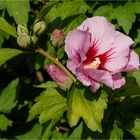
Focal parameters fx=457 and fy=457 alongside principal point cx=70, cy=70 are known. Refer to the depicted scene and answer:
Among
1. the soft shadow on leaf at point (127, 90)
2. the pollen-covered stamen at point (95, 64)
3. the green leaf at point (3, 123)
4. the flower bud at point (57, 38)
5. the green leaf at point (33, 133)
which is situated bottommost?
the green leaf at point (33, 133)

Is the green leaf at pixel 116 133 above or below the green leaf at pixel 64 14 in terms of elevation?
below

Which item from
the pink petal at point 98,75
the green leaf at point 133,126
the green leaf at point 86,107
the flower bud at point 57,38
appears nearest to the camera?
the pink petal at point 98,75

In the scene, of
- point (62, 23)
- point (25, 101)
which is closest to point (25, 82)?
point (25, 101)

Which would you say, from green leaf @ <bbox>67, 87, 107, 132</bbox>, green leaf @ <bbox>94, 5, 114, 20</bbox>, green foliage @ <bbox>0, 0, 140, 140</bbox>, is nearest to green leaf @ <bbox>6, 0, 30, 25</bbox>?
green foliage @ <bbox>0, 0, 140, 140</bbox>

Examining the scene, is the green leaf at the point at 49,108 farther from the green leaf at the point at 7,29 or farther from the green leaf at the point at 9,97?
the green leaf at the point at 9,97

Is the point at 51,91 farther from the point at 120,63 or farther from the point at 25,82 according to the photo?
the point at 25,82

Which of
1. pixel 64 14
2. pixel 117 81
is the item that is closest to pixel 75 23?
pixel 64 14

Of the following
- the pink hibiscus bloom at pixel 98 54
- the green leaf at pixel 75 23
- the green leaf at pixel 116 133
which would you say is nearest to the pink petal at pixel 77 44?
the pink hibiscus bloom at pixel 98 54

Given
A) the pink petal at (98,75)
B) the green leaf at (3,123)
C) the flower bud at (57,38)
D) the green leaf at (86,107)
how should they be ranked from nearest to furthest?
the pink petal at (98,75), the green leaf at (86,107), the flower bud at (57,38), the green leaf at (3,123)
